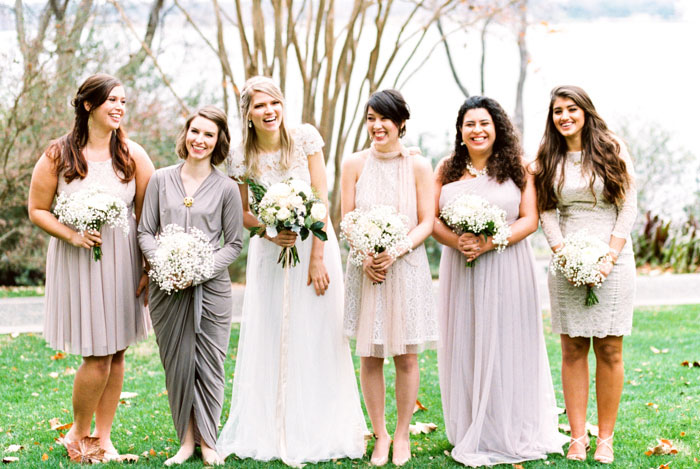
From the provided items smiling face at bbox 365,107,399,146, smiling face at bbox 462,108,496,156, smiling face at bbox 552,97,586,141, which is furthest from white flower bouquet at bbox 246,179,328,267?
smiling face at bbox 552,97,586,141

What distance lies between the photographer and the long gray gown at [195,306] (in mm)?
4836

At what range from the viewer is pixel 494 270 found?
499 centimetres

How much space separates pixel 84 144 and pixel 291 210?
1.55 metres

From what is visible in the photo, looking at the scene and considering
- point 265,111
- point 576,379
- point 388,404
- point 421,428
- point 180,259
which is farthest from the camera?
point 388,404

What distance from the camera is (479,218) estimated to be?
469cm

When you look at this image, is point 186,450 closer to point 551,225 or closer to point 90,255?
point 90,255

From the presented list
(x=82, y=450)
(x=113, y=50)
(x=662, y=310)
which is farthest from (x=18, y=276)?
(x=662, y=310)

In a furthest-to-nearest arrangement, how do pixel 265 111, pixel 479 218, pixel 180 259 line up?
pixel 265 111 < pixel 479 218 < pixel 180 259

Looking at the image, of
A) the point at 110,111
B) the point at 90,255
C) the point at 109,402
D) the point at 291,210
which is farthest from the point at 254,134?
the point at 109,402

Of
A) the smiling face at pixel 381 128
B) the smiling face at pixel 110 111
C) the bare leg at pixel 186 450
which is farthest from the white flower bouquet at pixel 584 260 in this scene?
the smiling face at pixel 110 111
